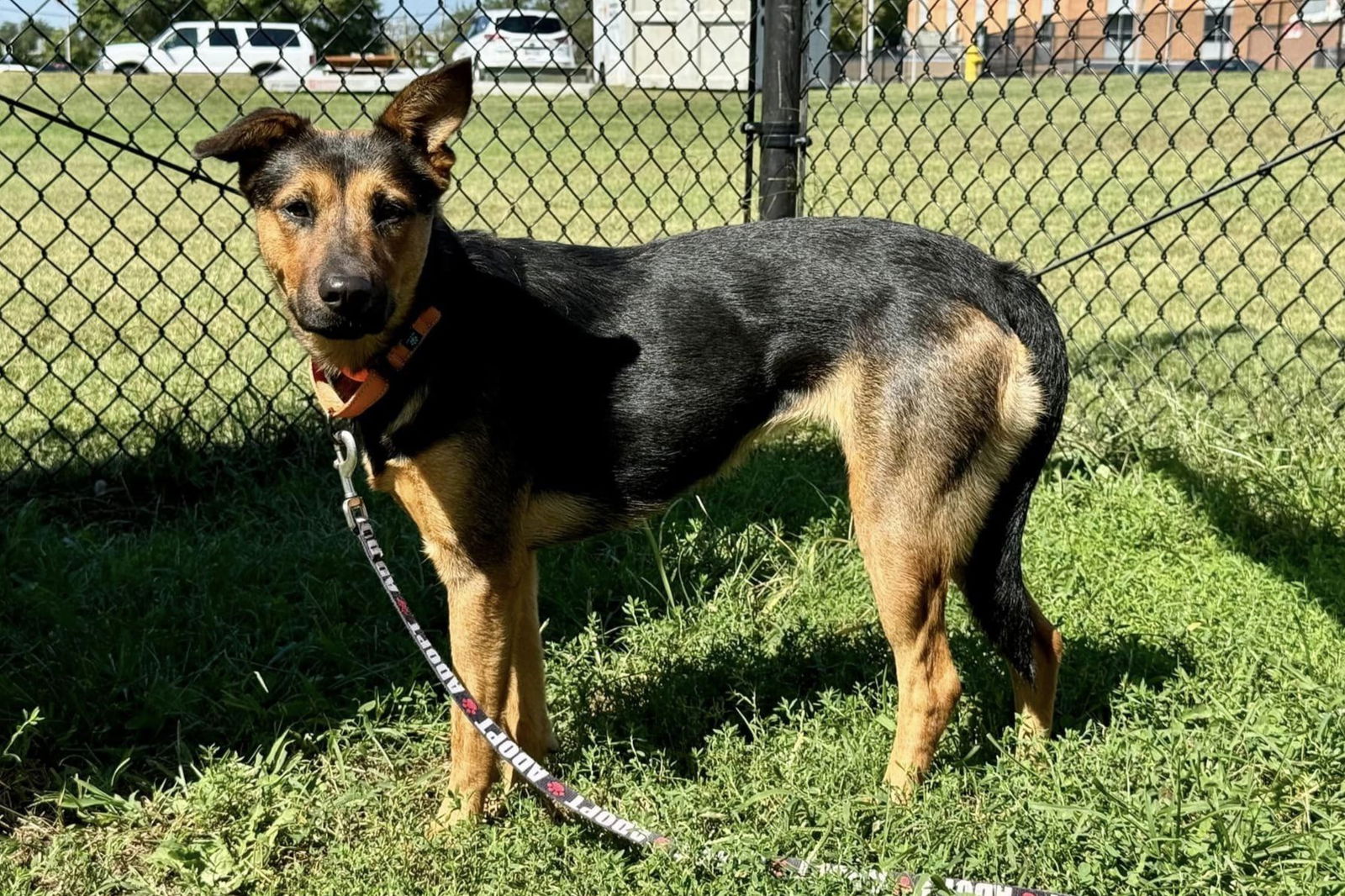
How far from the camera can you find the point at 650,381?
9.80 feet

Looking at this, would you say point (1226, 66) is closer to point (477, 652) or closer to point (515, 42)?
point (477, 652)

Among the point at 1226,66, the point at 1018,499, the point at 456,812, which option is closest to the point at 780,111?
the point at 1226,66

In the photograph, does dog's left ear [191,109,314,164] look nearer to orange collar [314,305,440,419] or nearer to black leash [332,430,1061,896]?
orange collar [314,305,440,419]

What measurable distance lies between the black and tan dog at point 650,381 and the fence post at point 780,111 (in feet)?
4.89

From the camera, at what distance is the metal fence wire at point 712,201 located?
15.2 ft

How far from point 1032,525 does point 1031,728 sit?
132cm

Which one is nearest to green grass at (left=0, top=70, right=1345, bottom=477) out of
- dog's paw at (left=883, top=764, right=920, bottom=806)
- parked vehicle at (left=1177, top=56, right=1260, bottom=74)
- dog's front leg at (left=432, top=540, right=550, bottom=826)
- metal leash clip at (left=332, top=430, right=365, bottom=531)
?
parked vehicle at (left=1177, top=56, right=1260, bottom=74)

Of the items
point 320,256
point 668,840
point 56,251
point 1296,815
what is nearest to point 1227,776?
point 1296,815

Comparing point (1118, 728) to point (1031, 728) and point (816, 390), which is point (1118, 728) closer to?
point (1031, 728)

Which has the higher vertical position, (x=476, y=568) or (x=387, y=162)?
(x=387, y=162)

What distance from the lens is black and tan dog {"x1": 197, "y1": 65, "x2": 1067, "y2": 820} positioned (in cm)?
279

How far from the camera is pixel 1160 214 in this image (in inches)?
162

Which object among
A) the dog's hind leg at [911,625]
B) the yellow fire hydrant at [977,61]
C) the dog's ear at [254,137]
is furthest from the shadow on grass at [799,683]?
the yellow fire hydrant at [977,61]

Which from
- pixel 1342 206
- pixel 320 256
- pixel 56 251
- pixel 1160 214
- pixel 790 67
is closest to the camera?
pixel 320 256
